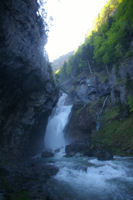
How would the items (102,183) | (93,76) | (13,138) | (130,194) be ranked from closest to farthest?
(130,194) < (102,183) < (13,138) < (93,76)

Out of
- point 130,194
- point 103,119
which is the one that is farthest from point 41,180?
point 103,119

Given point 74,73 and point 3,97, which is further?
point 74,73

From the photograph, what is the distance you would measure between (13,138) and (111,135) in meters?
13.9

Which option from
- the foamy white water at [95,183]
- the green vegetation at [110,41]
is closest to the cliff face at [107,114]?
the green vegetation at [110,41]

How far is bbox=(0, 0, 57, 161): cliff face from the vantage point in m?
11.4

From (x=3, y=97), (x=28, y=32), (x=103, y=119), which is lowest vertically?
(x=103, y=119)

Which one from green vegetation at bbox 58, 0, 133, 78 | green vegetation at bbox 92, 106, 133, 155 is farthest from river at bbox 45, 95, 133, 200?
green vegetation at bbox 58, 0, 133, 78

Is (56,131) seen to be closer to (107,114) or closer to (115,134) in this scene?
(107,114)

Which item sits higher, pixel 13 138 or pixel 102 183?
pixel 13 138

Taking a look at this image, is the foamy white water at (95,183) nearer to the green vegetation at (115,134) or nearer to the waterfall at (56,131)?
the green vegetation at (115,134)

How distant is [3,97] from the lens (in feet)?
47.9

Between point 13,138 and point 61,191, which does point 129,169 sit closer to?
point 61,191

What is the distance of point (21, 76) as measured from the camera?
14.8 meters

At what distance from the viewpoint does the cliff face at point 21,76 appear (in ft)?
37.3
